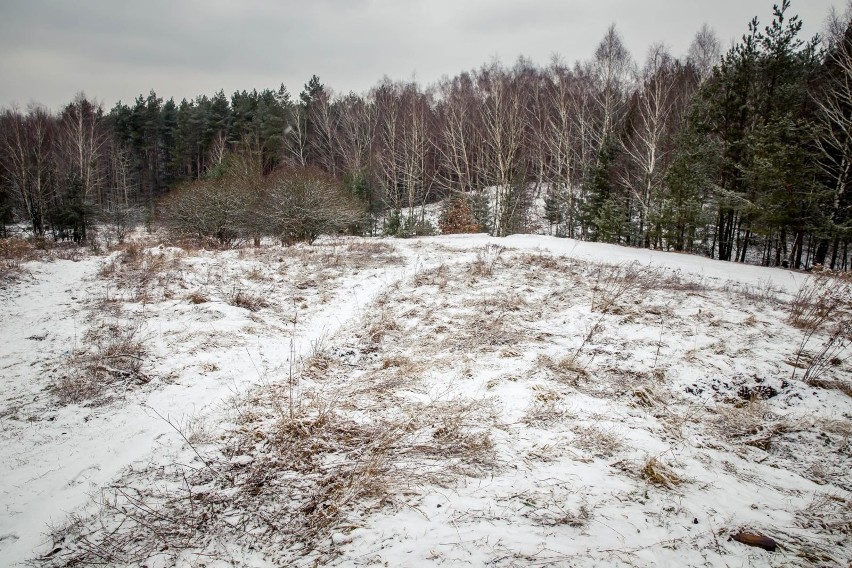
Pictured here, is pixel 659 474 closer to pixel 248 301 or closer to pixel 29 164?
pixel 248 301

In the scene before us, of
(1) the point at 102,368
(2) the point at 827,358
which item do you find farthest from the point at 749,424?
(1) the point at 102,368

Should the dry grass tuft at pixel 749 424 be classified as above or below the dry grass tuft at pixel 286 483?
above

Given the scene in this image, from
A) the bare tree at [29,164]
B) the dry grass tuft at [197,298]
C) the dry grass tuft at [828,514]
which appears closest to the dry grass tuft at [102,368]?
the dry grass tuft at [197,298]

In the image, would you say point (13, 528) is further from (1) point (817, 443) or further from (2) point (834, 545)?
(1) point (817, 443)

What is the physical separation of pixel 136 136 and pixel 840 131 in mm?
66380

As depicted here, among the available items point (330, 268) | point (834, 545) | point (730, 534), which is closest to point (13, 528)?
point (730, 534)

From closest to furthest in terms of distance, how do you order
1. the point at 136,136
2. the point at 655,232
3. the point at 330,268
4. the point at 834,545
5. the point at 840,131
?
1. the point at 834,545
2. the point at 330,268
3. the point at 840,131
4. the point at 655,232
5. the point at 136,136

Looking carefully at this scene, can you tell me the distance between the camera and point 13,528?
7.65 ft

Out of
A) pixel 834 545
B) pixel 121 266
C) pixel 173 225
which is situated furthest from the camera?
pixel 173 225

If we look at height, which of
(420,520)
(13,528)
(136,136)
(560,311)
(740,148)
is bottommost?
(13,528)

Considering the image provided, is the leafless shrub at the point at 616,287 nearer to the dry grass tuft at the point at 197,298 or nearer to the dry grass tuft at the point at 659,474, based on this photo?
the dry grass tuft at the point at 659,474

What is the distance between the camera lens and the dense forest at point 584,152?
14.1m

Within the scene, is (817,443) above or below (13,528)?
above

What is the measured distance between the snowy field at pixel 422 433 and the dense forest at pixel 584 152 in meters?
10.2
